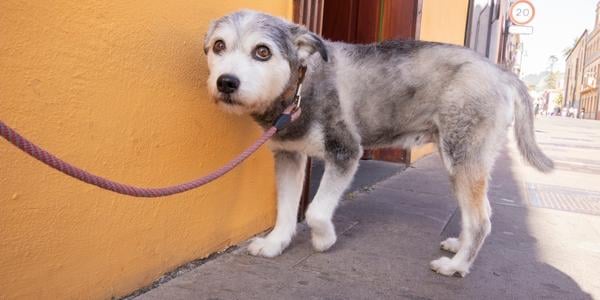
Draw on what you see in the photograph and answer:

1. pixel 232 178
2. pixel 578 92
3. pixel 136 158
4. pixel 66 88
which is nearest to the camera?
pixel 66 88

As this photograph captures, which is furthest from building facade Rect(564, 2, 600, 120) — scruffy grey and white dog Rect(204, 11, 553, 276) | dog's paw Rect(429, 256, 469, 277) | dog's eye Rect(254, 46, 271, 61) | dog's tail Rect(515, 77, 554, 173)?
dog's eye Rect(254, 46, 271, 61)

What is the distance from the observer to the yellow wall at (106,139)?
1.90 m

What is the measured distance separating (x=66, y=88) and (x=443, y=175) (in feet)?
19.8

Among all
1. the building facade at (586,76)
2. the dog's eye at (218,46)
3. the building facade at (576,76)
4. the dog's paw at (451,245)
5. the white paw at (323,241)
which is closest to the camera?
the dog's eye at (218,46)

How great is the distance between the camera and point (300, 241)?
12.1 ft

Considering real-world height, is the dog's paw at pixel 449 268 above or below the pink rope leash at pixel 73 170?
below

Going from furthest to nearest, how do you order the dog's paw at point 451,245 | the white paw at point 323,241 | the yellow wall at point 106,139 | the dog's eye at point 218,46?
the dog's paw at point 451,245 → the white paw at point 323,241 → the dog's eye at point 218,46 → the yellow wall at point 106,139

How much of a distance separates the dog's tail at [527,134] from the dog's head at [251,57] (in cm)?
165

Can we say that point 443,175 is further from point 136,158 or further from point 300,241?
point 136,158

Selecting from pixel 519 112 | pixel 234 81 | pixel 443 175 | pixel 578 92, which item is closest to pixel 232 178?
pixel 234 81

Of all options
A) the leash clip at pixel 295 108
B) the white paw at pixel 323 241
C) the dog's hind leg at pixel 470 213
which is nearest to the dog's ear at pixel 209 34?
the leash clip at pixel 295 108

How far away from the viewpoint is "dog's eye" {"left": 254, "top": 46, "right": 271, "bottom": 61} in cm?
271

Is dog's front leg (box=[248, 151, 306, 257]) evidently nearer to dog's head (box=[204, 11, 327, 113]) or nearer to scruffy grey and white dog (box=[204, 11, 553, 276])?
scruffy grey and white dog (box=[204, 11, 553, 276])

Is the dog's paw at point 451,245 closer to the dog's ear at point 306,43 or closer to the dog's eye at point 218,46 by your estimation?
the dog's ear at point 306,43
